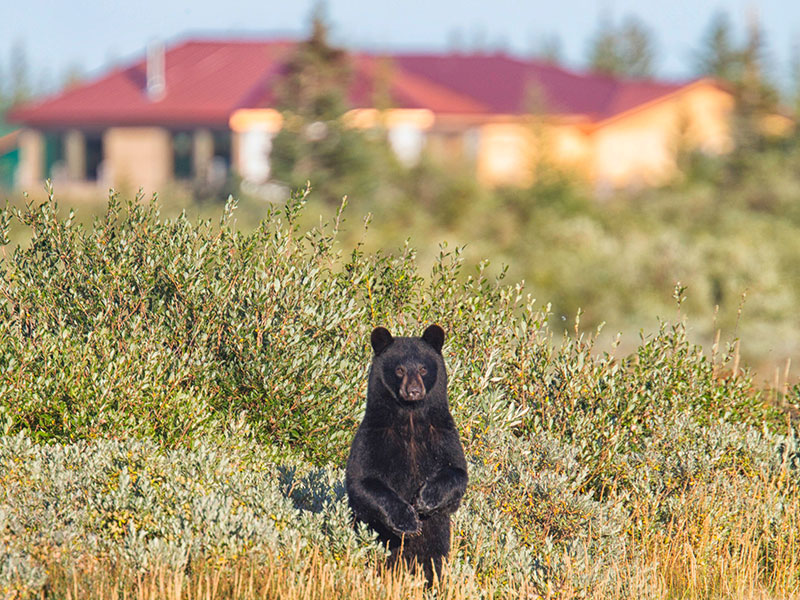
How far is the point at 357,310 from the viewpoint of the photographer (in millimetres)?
9305

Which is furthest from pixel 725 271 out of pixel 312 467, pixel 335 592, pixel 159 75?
pixel 159 75

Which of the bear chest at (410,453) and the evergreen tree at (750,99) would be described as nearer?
the bear chest at (410,453)

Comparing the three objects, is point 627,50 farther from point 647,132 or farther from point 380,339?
point 380,339

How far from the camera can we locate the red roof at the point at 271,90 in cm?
5116

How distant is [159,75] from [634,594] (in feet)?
164

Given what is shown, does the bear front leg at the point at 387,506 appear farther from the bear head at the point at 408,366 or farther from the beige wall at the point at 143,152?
the beige wall at the point at 143,152

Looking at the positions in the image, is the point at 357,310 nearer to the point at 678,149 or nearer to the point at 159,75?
the point at 678,149

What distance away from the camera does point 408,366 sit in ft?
21.1

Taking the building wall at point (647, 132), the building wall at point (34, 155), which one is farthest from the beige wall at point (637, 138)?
the building wall at point (34, 155)

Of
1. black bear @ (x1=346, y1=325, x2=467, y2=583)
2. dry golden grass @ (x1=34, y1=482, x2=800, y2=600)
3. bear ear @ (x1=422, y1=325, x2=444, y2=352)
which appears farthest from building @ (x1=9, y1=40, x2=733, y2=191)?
black bear @ (x1=346, y1=325, x2=467, y2=583)

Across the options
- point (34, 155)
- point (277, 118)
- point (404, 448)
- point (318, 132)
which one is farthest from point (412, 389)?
point (34, 155)

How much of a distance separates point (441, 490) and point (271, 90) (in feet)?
136

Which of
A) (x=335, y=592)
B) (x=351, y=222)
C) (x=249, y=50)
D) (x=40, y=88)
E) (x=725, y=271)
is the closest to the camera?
(x=335, y=592)

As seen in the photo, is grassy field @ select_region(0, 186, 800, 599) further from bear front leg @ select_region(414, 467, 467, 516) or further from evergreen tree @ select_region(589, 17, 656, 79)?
evergreen tree @ select_region(589, 17, 656, 79)
